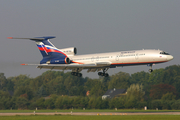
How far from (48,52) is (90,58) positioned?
31.7 feet

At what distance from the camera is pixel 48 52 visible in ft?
180

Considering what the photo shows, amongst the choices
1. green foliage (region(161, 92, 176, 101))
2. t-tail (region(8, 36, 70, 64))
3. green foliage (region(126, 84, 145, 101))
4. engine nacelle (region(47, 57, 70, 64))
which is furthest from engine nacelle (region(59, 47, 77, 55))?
green foliage (region(161, 92, 176, 101))

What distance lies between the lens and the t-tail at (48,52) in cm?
5291

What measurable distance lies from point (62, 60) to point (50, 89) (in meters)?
45.1

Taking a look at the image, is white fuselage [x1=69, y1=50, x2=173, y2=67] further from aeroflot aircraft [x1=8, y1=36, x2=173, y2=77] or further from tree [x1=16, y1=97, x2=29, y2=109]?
tree [x1=16, y1=97, x2=29, y2=109]

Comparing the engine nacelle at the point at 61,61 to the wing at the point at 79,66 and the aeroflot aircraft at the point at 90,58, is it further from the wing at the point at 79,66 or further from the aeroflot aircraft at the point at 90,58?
the wing at the point at 79,66

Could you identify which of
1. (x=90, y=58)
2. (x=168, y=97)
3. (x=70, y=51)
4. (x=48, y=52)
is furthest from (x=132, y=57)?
(x=168, y=97)

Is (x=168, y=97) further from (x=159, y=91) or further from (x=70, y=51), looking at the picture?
(x=70, y=51)

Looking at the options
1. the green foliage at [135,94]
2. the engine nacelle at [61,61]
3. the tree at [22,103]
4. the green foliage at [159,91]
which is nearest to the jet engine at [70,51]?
the engine nacelle at [61,61]

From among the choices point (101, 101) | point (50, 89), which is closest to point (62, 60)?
point (101, 101)

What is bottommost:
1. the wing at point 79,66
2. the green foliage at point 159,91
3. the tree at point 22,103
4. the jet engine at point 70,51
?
the tree at point 22,103

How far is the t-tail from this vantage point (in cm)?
5291

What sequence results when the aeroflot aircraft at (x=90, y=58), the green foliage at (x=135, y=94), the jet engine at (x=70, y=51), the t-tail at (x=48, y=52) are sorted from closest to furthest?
the aeroflot aircraft at (x=90, y=58) → the t-tail at (x=48, y=52) → the jet engine at (x=70, y=51) → the green foliage at (x=135, y=94)

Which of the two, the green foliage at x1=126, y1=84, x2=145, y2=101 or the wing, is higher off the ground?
the wing
